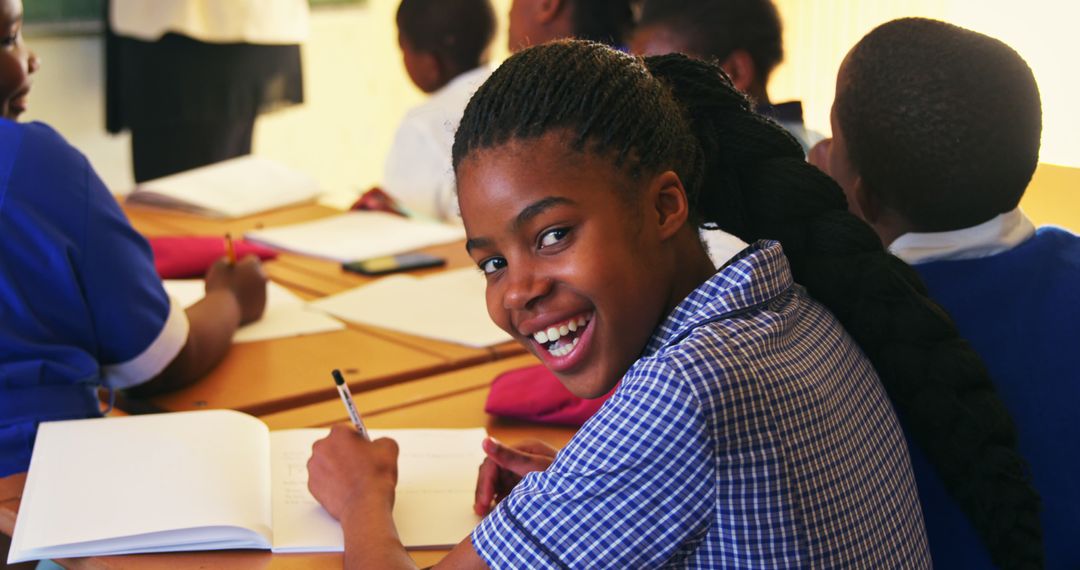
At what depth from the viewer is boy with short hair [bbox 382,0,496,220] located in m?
2.98

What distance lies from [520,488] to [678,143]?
33 cm

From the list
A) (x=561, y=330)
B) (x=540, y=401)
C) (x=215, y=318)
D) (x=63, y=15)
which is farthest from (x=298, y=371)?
(x=63, y=15)

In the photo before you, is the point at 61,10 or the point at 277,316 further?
the point at 61,10

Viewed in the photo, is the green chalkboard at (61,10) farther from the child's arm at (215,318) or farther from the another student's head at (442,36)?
the child's arm at (215,318)

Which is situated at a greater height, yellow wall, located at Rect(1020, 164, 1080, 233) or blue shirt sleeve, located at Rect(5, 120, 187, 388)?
yellow wall, located at Rect(1020, 164, 1080, 233)

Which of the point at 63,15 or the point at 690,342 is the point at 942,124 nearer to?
the point at 690,342

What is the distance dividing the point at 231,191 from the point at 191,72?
127cm

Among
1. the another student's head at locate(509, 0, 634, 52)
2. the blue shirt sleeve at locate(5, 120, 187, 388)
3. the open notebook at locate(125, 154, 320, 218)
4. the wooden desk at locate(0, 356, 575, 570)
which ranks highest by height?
the another student's head at locate(509, 0, 634, 52)

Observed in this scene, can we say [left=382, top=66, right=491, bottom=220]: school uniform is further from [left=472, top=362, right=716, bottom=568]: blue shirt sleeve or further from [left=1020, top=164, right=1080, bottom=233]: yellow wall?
[left=472, top=362, right=716, bottom=568]: blue shirt sleeve

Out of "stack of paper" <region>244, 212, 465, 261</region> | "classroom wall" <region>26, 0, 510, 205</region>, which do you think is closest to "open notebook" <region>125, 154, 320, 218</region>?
"stack of paper" <region>244, 212, 465, 261</region>

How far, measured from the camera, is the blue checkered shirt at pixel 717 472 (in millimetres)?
909

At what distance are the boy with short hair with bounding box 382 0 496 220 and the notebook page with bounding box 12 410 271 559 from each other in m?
1.49

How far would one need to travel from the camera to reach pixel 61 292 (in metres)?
1.51

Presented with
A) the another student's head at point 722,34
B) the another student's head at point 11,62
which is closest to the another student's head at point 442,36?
the another student's head at point 722,34
